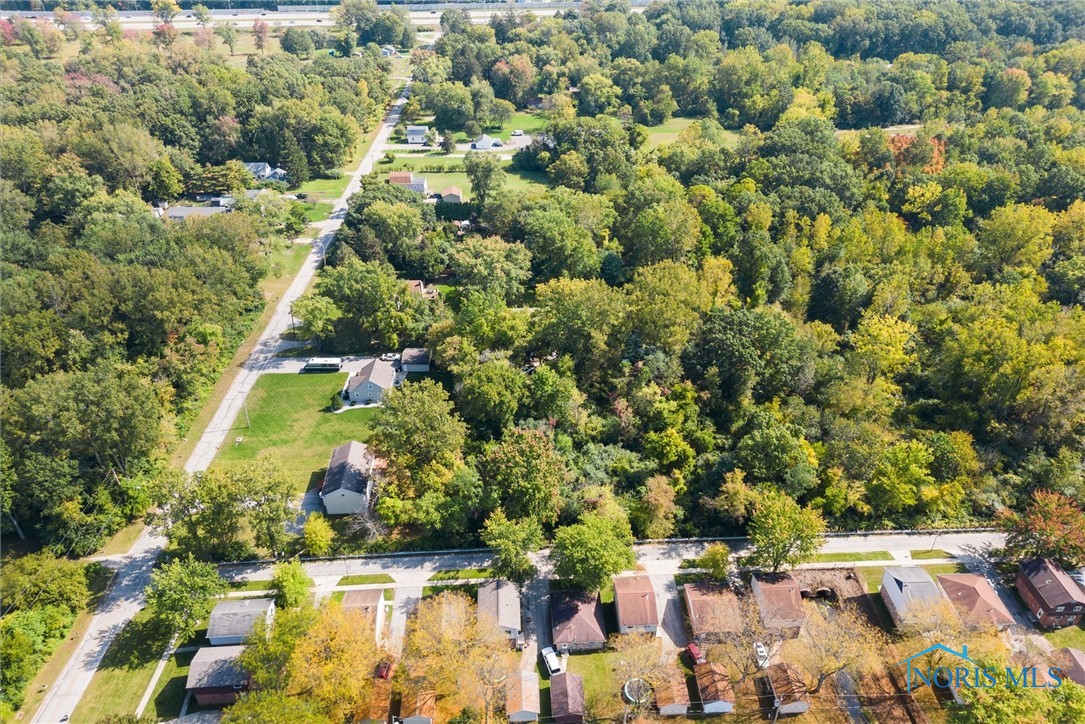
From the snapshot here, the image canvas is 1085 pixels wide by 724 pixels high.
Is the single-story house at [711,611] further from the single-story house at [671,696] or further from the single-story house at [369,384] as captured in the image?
the single-story house at [369,384]

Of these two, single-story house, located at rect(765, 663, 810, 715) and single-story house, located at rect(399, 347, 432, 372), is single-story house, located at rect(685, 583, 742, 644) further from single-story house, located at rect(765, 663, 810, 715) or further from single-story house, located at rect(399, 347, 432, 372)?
single-story house, located at rect(399, 347, 432, 372)

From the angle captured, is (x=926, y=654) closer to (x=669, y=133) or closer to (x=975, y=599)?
(x=975, y=599)

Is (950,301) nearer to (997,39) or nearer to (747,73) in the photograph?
(747,73)

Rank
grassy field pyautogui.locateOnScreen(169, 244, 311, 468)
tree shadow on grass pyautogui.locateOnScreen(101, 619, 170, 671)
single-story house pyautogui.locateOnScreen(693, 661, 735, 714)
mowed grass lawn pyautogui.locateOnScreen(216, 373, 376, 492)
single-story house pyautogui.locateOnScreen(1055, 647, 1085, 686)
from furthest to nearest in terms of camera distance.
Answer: grassy field pyautogui.locateOnScreen(169, 244, 311, 468) < mowed grass lawn pyautogui.locateOnScreen(216, 373, 376, 492) < tree shadow on grass pyautogui.locateOnScreen(101, 619, 170, 671) < single-story house pyautogui.locateOnScreen(1055, 647, 1085, 686) < single-story house pyautogui.locateOnScreen(693, 661, 735, 714)

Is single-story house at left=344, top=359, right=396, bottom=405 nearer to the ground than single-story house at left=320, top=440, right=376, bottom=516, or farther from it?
farther from it

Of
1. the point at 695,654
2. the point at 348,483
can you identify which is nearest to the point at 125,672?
the point at 348,483

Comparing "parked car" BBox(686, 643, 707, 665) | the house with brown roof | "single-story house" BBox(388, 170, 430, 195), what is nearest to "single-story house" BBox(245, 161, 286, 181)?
"single-story house" BBox(388, 170, 430, 195)

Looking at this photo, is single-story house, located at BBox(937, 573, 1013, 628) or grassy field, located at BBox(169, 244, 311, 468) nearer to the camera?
single-story house, located at BBox(937, 573, 1013, 628)

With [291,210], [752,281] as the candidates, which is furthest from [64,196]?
[752,281]
